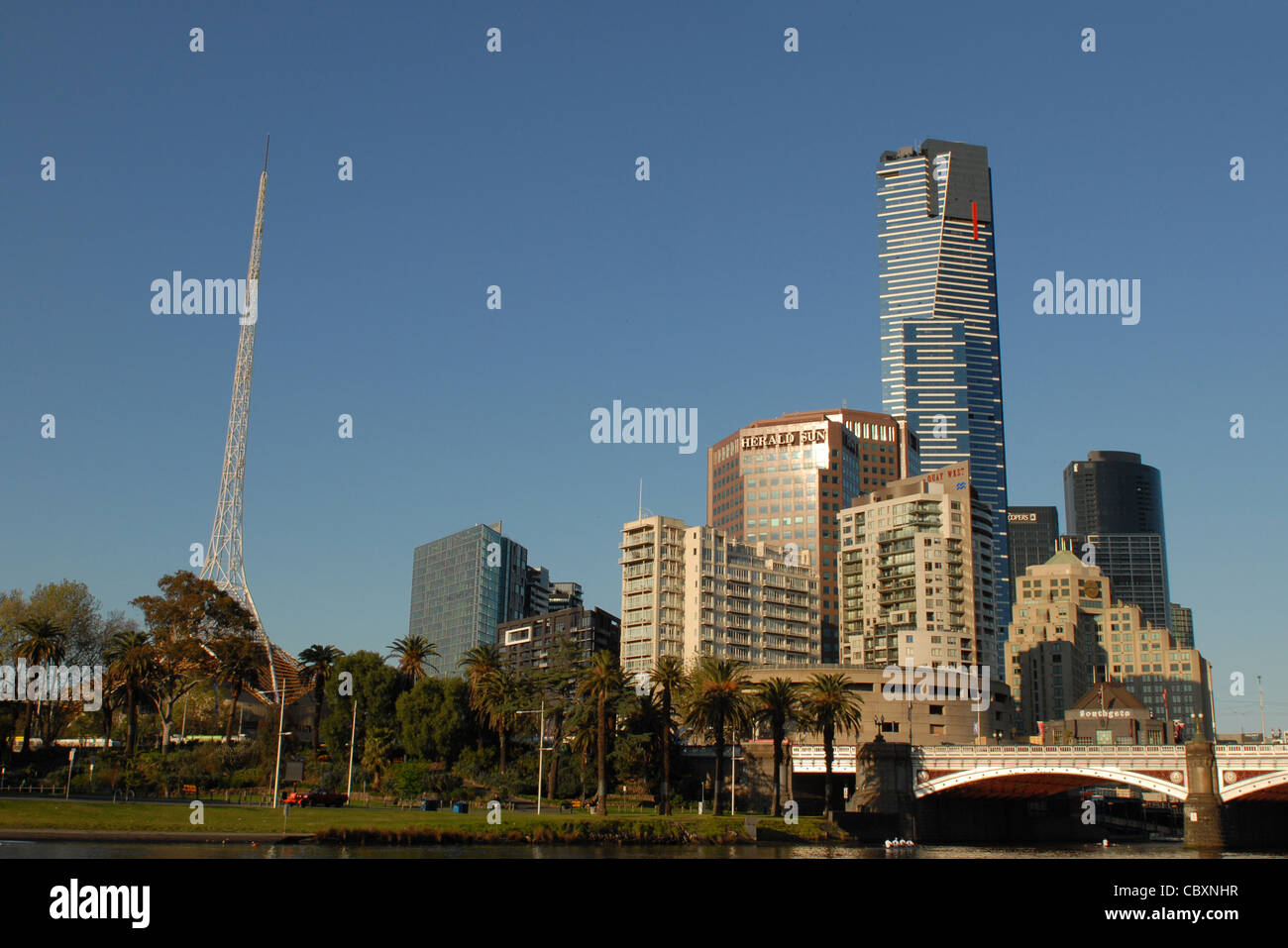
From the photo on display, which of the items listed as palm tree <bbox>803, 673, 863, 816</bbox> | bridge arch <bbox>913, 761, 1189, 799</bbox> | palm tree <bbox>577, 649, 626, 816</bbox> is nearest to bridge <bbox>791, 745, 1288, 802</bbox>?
bridge arch <bbox>913, 761, 1189, 799</bbox>

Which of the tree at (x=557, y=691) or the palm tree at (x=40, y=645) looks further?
the tree at (x=557, y=691)

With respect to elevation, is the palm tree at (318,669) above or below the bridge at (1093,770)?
above

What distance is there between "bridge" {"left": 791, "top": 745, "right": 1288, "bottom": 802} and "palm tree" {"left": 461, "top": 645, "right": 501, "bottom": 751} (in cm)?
4899

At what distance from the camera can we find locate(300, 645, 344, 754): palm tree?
14275 centimetres

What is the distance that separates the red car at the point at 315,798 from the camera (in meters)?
96.4

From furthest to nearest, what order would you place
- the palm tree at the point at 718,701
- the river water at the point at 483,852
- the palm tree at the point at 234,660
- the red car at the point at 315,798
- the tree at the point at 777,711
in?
the palm tree at the point at 234,660 < the tree at the point at 777,711 < the palm tree at the point at 718,701 < the red car at the point at 315,798 < the river water at the point at 483,852

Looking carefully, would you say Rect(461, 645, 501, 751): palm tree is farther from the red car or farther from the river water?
the river water

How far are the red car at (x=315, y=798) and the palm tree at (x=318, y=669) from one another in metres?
41.2

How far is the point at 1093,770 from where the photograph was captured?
116 m

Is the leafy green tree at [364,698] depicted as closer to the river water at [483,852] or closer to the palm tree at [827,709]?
the palm tree at [827,709]

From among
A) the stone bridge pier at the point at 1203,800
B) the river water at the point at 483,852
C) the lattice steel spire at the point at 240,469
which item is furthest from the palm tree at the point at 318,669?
the stone bridge pier at the point at 1203,800
